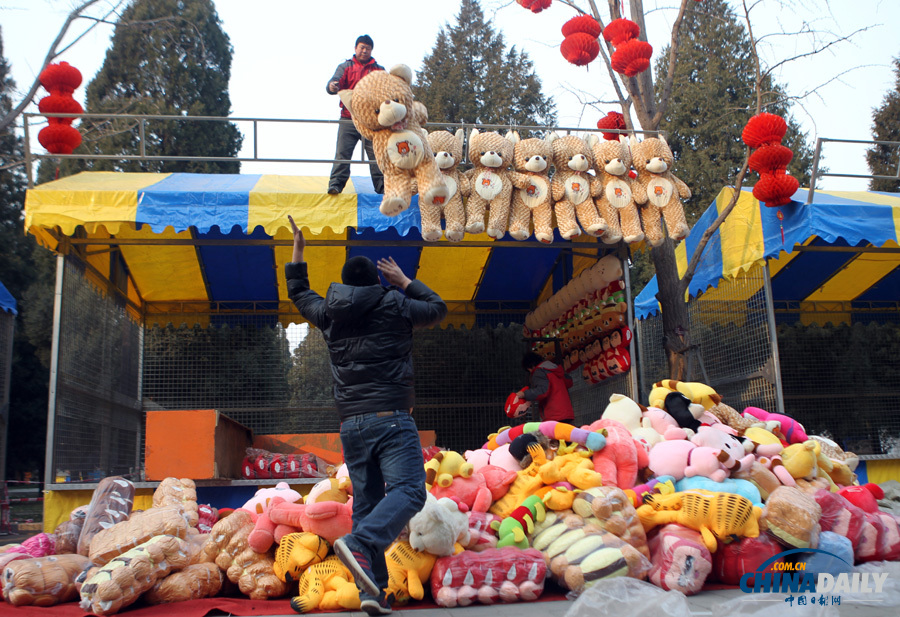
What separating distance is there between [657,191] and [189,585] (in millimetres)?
4824

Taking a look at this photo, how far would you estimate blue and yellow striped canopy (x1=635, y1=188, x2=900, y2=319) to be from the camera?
6.14 m

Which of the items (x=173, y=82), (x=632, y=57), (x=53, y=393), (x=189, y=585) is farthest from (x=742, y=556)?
(x=173, y=82)

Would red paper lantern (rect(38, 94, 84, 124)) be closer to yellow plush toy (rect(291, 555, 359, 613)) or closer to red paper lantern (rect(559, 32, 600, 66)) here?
yellow plush toy (rect(291, 555, 359, 613))

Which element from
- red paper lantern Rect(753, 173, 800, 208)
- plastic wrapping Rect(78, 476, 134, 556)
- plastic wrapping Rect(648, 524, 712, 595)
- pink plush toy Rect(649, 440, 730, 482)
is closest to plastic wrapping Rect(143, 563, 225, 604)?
plastic wrapping Rect(78, 476, 134, 556)

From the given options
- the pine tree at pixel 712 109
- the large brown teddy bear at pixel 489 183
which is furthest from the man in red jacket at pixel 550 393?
the pine tree at pixel 712 109

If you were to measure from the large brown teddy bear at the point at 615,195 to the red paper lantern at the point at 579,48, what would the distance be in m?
2.05

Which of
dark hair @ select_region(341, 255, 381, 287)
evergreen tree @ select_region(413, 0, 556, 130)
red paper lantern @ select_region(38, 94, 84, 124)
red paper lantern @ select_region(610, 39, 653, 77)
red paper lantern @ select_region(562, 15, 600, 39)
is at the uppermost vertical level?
evergreen tree @ select_region(413, 0, 556, 130)

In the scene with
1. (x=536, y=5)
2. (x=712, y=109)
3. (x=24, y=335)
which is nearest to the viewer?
(x=536, y=5)

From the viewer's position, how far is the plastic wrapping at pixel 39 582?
345cm

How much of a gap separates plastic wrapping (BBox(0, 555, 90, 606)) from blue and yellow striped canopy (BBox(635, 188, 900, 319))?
237 inches

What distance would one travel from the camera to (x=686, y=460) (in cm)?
425

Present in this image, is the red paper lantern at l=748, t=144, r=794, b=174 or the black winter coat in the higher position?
the red paper lantern at l=748, t=144, r=794, b=174

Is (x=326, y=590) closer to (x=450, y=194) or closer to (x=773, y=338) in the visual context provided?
(x=450, y=194)

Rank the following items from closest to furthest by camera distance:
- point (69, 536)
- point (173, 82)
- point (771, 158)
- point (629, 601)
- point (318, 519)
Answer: point (629, 601)
point (318, 519)
point (69, 536)
point (771, 158)
point (173, 82)
